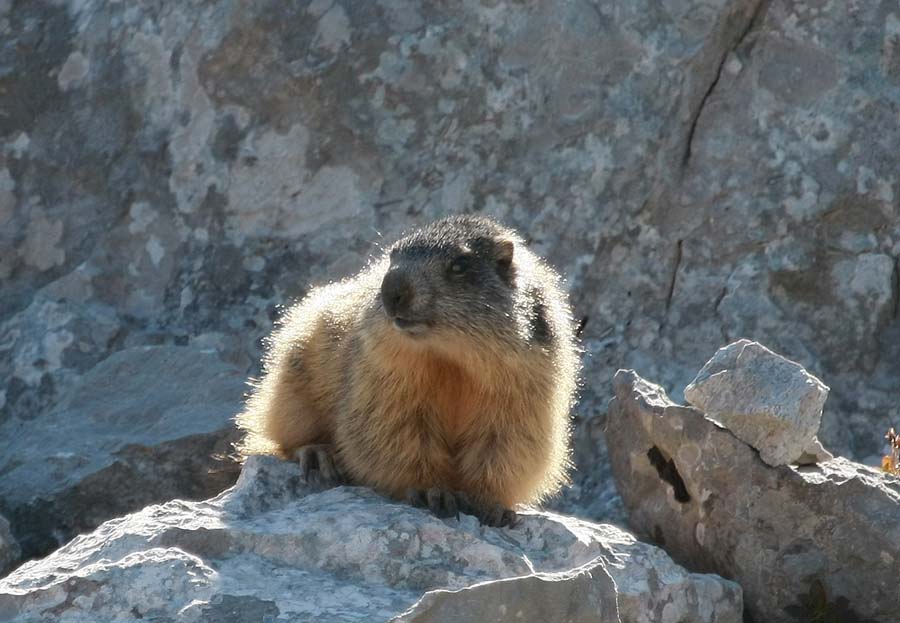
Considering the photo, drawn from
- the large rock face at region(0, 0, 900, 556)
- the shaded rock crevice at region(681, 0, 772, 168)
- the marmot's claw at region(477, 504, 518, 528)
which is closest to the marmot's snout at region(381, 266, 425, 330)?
the marmot's claw at region(477, 504, 518, 528)

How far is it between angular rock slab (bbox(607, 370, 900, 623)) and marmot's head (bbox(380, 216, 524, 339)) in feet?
2.88

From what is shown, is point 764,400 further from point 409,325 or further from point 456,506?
point 409,325

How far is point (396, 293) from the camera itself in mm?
6355

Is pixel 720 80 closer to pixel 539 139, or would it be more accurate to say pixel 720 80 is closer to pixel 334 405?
pixel 539 139

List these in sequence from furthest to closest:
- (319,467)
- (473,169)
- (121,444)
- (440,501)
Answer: (473,169) < (121,444) < (319,467) < (440,501)

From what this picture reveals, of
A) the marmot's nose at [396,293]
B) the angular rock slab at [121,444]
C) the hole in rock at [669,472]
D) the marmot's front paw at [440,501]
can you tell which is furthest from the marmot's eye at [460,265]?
the angular rock slab at [121,444]

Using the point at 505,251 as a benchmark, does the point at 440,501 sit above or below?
below

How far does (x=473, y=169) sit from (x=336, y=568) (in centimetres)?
390

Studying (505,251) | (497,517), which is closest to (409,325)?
(505,251)

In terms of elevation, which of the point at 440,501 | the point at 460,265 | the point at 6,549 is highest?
the point at 460,265

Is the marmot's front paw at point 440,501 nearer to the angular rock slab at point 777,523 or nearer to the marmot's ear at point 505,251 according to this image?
the angular rock slab at point 777,523

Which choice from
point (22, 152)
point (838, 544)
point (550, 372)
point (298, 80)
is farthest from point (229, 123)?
point (838, 544)

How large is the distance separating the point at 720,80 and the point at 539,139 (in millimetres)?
1106

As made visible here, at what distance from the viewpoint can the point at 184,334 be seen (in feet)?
29.2
